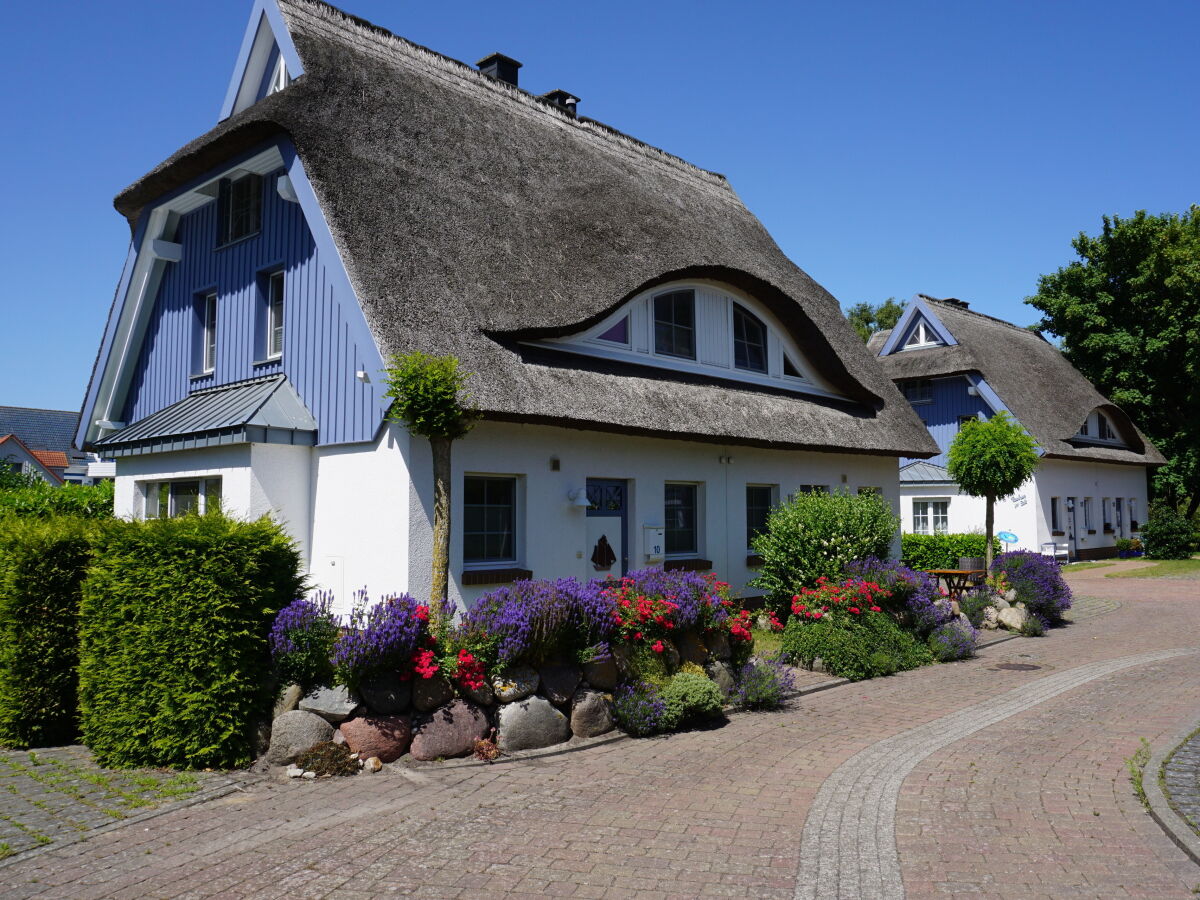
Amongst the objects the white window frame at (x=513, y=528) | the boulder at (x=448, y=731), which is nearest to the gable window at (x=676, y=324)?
the white window frame at (x=513, y=528)

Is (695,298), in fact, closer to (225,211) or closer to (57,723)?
Result: (225,211)

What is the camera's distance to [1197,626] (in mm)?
16422

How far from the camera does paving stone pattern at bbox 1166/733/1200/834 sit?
6320 millimetres

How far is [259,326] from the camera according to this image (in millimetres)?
12836

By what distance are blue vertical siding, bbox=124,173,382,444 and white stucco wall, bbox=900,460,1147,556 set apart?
62.2 ft

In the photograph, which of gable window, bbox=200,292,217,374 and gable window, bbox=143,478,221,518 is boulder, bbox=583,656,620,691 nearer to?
gable window, bbox=143,478,221,518

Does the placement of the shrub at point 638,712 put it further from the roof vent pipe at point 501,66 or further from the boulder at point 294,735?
the roof vent pipe at point 501,66

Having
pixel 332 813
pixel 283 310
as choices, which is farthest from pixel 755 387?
pixel 332 813

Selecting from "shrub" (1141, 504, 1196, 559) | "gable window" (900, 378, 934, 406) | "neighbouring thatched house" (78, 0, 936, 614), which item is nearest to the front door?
"neighbouring thatched house" (78, 0, 936, 614)

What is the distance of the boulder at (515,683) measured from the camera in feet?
26.8

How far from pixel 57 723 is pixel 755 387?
37.4 feet

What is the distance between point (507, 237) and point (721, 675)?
6.72 meters

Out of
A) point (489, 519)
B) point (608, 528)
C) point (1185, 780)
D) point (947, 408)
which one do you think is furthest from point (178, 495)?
point (947, 408)

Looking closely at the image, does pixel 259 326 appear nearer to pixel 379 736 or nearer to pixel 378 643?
pixel 378 643
